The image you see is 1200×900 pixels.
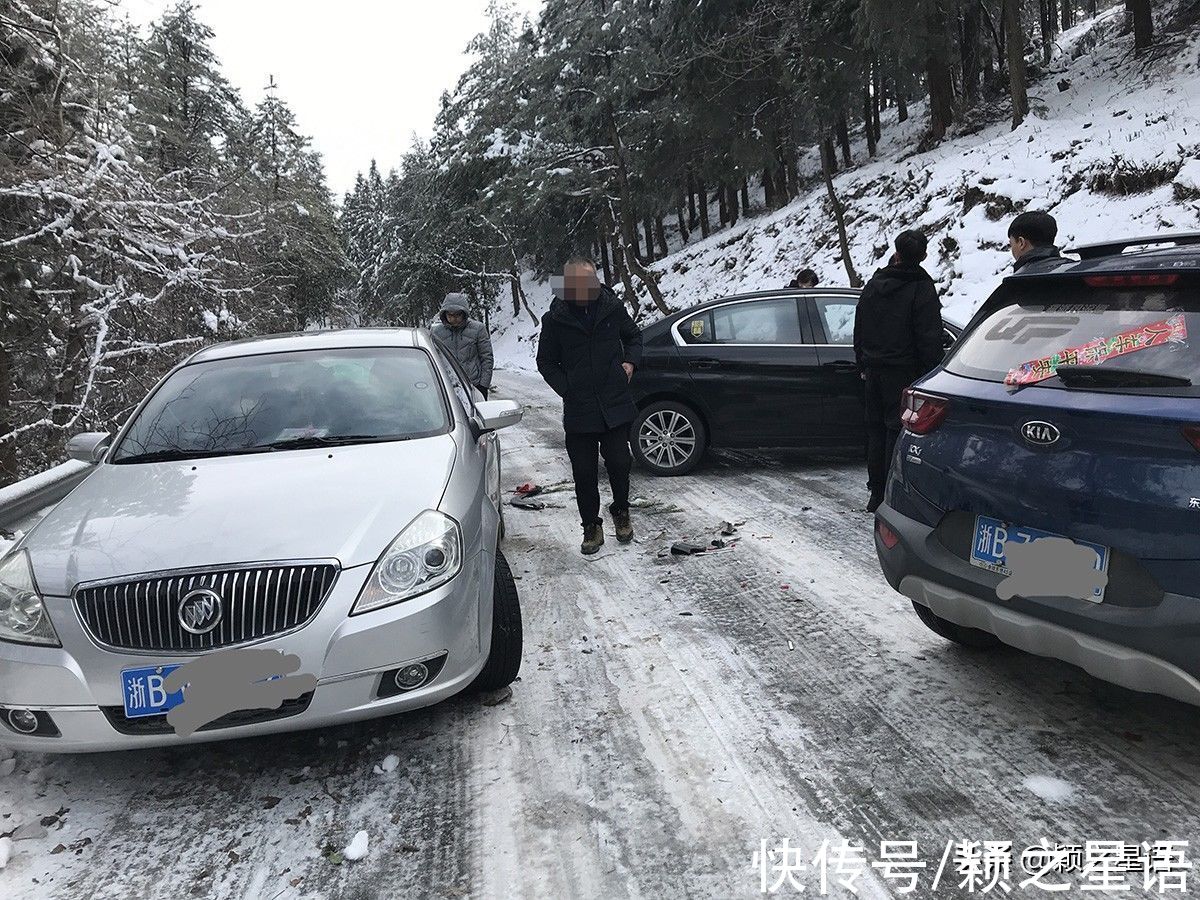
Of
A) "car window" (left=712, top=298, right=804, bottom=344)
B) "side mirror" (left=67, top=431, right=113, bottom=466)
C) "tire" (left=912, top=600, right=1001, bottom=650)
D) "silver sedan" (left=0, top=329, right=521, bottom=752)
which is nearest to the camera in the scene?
"silver sedan" (left=0, top=329, right=521, bottom=752)

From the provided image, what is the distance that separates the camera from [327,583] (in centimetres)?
292

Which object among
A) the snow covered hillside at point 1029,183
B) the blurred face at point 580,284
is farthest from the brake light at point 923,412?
the snow covered hillside at point 1029,183

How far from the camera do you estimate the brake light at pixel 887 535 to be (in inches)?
136

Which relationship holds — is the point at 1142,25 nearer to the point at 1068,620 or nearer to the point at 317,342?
the point at 317,342

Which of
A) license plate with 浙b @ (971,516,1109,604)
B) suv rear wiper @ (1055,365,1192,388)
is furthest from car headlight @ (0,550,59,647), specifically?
suv rear wiper @ (1055,365,1192,388)

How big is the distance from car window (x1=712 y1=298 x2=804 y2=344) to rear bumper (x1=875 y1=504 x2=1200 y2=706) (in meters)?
4.73

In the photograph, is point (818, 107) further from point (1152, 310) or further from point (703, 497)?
point (1152, 310)

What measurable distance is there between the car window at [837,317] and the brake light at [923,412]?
4442mm

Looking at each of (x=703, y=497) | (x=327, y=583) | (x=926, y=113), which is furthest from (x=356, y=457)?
(x=926, y=113)

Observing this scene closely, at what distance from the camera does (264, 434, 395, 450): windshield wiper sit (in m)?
3.91

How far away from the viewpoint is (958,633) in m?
3.82

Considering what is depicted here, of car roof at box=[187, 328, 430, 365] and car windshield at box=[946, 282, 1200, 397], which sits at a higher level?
car roof at box=[187, 328, 430, 365]

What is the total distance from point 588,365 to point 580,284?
53cm

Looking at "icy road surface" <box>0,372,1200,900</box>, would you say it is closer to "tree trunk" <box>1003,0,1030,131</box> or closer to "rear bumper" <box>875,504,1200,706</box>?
"rear bumper" <box>875,504,1200,706</box>
